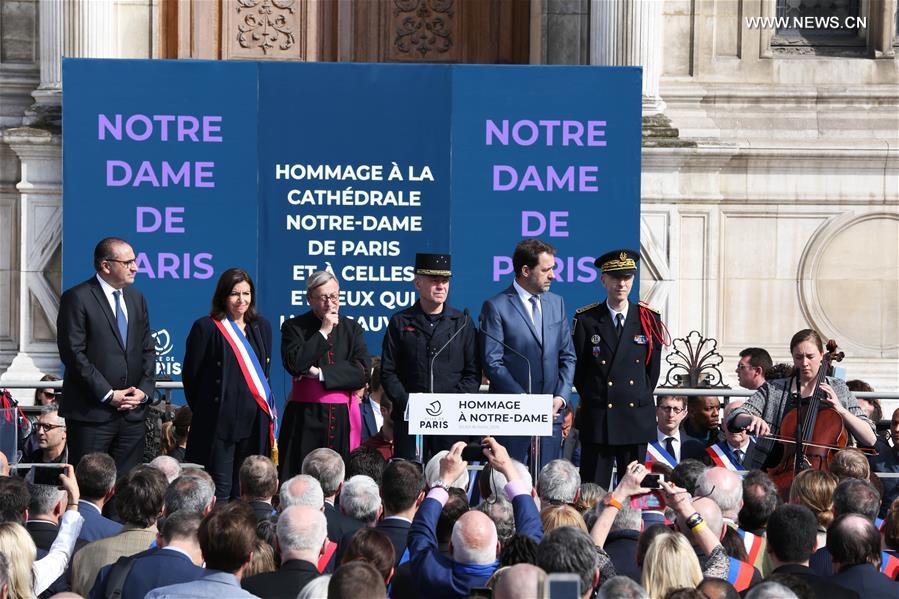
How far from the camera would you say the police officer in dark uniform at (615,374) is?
966 centimetres

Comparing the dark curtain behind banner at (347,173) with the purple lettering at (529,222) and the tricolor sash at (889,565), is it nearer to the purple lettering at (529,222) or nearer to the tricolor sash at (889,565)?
the purple lettering at (529,222)

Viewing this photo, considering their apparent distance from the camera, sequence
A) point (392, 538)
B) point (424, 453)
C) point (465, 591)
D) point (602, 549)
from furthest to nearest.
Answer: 1. point (424, 453)
2. point (392, 538)
3. point (602, 549)
4. point (465, 591)

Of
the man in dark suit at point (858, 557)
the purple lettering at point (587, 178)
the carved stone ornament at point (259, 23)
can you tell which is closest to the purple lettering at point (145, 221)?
the carved stone ornament at point (259, 23)

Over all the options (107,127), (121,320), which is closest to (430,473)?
(121,320)

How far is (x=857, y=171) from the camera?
45.4ft

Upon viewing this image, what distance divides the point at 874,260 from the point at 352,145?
4518mm

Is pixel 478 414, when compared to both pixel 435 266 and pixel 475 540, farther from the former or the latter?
pixel 475 540

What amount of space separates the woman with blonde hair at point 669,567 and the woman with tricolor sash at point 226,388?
13.2 ft

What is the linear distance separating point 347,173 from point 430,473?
485 centimetres

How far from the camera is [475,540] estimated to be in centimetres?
591

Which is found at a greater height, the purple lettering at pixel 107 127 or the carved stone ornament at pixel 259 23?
the carved stone ornament at pixel 259 23

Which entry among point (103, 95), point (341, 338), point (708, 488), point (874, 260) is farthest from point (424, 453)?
point (874, 260)

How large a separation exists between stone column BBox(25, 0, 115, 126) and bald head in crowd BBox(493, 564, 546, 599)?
9.59 metres

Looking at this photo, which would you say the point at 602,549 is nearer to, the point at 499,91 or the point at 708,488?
the point at 708,488
